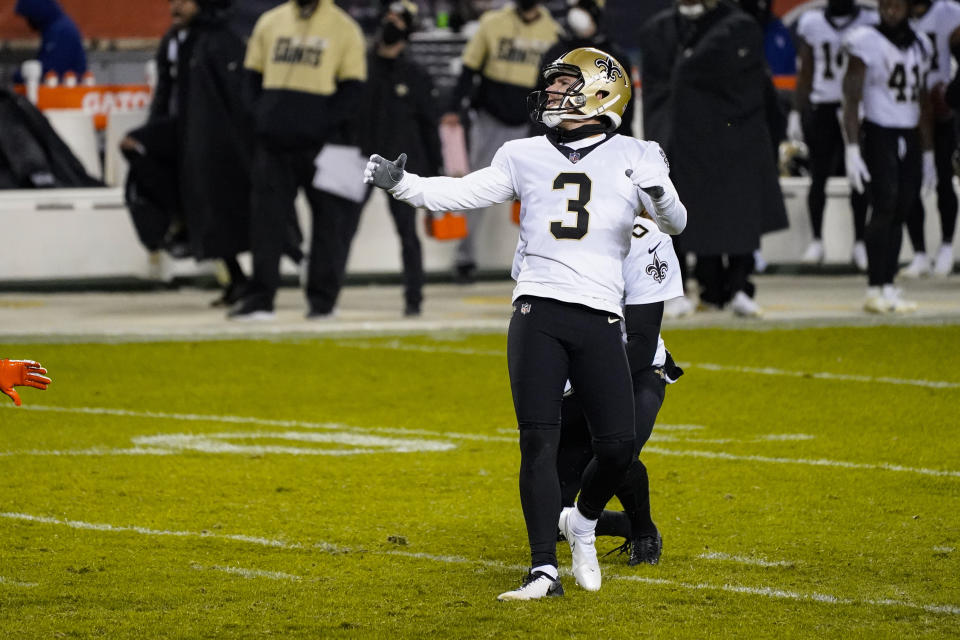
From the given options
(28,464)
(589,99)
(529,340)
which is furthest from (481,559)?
(28,464)

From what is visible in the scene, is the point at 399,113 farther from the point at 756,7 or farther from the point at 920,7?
the point at 920,7

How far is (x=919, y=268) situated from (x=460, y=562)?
10.8 m

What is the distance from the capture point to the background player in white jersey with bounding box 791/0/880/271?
16.1 m

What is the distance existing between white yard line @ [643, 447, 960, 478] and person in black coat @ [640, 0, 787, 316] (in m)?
4.49

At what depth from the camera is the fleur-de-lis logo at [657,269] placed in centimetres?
638

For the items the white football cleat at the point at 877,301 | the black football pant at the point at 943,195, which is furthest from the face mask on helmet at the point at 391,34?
the black football pant at the point at 943,195

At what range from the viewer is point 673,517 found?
7.13 meters

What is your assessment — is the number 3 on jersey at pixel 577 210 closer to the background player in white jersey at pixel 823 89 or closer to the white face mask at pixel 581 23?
the white face mask at pixel 581 23

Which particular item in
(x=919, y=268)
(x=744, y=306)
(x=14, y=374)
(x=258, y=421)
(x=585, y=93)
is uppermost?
(x=585, y=93)

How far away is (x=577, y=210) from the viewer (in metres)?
5.96

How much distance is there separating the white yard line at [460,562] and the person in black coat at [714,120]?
6655 mm

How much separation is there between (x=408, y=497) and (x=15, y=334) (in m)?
5.96

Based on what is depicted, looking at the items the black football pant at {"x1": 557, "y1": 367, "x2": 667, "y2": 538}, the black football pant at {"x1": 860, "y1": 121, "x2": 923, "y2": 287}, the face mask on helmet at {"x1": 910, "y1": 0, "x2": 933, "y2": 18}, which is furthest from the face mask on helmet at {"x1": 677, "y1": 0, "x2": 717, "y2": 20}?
the black football pant at {"x1": 557, "y1": 367, "x2": 667, "y2": 538}

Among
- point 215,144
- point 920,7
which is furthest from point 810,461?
point 920,7
